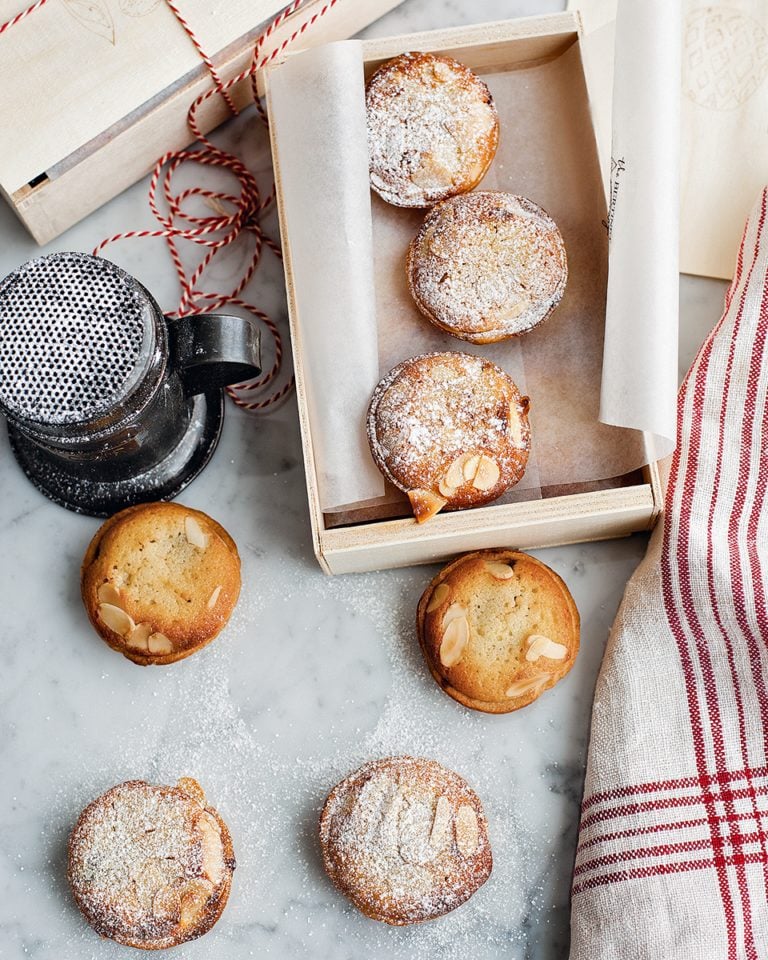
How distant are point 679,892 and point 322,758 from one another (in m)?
0.45

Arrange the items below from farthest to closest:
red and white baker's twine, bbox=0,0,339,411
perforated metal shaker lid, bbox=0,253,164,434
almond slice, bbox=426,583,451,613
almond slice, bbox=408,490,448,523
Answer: red and white baker's twine, bbox=0,0,339,411 → almond slice, bbox=426,583,451,613 → almond slice, bbox=408,490,448,523 → perforated metal shaker lid, bbox=0,253,164,434

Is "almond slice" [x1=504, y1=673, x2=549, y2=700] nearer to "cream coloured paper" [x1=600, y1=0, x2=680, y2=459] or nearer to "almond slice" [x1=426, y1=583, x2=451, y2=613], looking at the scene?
"almond slice" [x1=426, y1=583, x2=451, y2=613]

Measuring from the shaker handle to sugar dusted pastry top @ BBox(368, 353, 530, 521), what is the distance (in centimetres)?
16

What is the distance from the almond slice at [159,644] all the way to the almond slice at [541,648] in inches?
16.8

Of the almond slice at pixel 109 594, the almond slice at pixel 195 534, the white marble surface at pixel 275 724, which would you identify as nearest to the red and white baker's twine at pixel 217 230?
the white marble surface at pixel 275 724

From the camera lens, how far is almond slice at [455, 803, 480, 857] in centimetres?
120

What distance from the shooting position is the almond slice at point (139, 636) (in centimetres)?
122

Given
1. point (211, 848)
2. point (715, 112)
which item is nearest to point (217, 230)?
point (715, 112)

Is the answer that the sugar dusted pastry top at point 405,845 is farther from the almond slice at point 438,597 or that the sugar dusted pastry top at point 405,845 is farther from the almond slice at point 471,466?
the almond slice at point 471,466

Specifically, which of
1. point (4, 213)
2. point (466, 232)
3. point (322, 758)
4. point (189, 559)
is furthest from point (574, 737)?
point (4, 213)

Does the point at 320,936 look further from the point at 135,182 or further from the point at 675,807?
the point at 135,182

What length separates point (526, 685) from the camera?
1.21m

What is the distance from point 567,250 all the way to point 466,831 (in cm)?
70

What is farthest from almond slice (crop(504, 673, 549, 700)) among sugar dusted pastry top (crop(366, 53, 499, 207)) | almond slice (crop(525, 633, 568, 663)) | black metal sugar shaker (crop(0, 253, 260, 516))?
sugar dusted pastry top (crop(366, 53, 499, 207))
